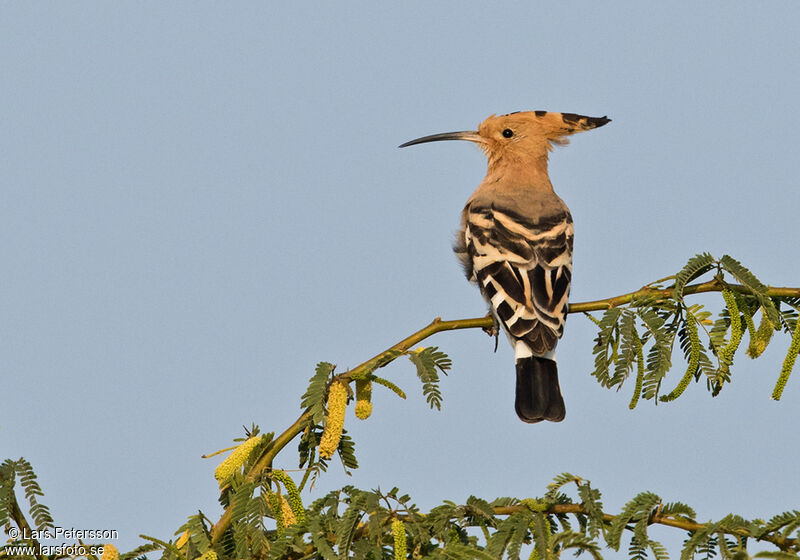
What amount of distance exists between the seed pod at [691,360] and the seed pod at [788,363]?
248mm

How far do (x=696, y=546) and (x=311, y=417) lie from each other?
3.57 ft

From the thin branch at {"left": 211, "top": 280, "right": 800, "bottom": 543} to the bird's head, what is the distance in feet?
9.81

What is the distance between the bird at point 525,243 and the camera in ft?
14.9

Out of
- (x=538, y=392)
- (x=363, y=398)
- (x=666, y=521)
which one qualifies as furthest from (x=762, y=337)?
(x=363, y=398)

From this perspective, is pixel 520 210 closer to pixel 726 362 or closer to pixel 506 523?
pixel 726 362

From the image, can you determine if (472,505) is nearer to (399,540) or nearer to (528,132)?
(399,540)

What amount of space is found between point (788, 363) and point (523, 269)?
190 centimetres

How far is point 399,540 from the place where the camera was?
2.48 metres

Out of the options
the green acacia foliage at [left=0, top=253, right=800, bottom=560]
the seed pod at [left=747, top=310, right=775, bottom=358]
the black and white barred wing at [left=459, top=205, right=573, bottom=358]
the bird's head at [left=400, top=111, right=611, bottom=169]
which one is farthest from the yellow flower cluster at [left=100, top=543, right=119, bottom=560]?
the bird's head at [left=400, top=111, right=611, bottom=169]

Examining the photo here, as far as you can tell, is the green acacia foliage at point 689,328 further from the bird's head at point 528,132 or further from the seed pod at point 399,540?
the bird's head at point 528,132

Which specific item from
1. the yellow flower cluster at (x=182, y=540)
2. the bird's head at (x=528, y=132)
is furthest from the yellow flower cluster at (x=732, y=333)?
the bird's head at (x=528, y=132)

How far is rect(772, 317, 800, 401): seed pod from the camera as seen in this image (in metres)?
Result: 3.03

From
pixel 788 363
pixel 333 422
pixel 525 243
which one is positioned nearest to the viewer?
pixel 333 422

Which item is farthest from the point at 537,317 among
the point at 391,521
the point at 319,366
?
the point at 391,521
